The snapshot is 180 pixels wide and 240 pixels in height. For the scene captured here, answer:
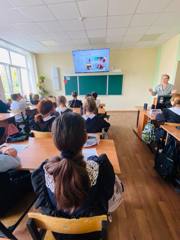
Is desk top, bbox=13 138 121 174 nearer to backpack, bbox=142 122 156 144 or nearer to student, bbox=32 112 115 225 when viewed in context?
student, bbox=32 112 115 225

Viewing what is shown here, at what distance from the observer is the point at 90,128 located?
204 cm

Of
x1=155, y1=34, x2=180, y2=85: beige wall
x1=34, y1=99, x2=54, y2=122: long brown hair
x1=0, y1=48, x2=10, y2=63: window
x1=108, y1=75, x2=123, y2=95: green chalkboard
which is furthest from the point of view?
x1=108, y1=75, x2=123, y2=95: green chalkboard

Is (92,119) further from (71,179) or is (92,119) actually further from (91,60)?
(91,60)

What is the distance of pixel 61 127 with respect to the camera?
71 centimetres

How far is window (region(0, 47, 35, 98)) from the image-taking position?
16.5ft

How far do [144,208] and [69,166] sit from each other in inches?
59.7

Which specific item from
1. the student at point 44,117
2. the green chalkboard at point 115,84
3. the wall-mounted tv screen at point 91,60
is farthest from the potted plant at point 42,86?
the student at point 44,117

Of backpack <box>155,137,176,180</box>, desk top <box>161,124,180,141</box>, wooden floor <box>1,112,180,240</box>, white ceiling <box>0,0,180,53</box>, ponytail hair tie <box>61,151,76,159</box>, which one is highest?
white ceiling <box>0,0,180,53</box>

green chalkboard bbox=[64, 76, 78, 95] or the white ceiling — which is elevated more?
the white ceiling

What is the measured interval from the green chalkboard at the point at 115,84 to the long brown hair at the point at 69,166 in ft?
20.0

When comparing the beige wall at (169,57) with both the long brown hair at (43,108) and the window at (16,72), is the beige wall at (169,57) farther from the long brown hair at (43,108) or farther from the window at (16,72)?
the window at (16,72)

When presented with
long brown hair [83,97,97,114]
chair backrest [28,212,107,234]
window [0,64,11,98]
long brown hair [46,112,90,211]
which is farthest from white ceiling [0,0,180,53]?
chair backrest [28,212,107,234]

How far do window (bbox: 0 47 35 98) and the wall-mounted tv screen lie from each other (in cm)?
226

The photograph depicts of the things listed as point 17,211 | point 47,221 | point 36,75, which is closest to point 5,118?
point 17,211
